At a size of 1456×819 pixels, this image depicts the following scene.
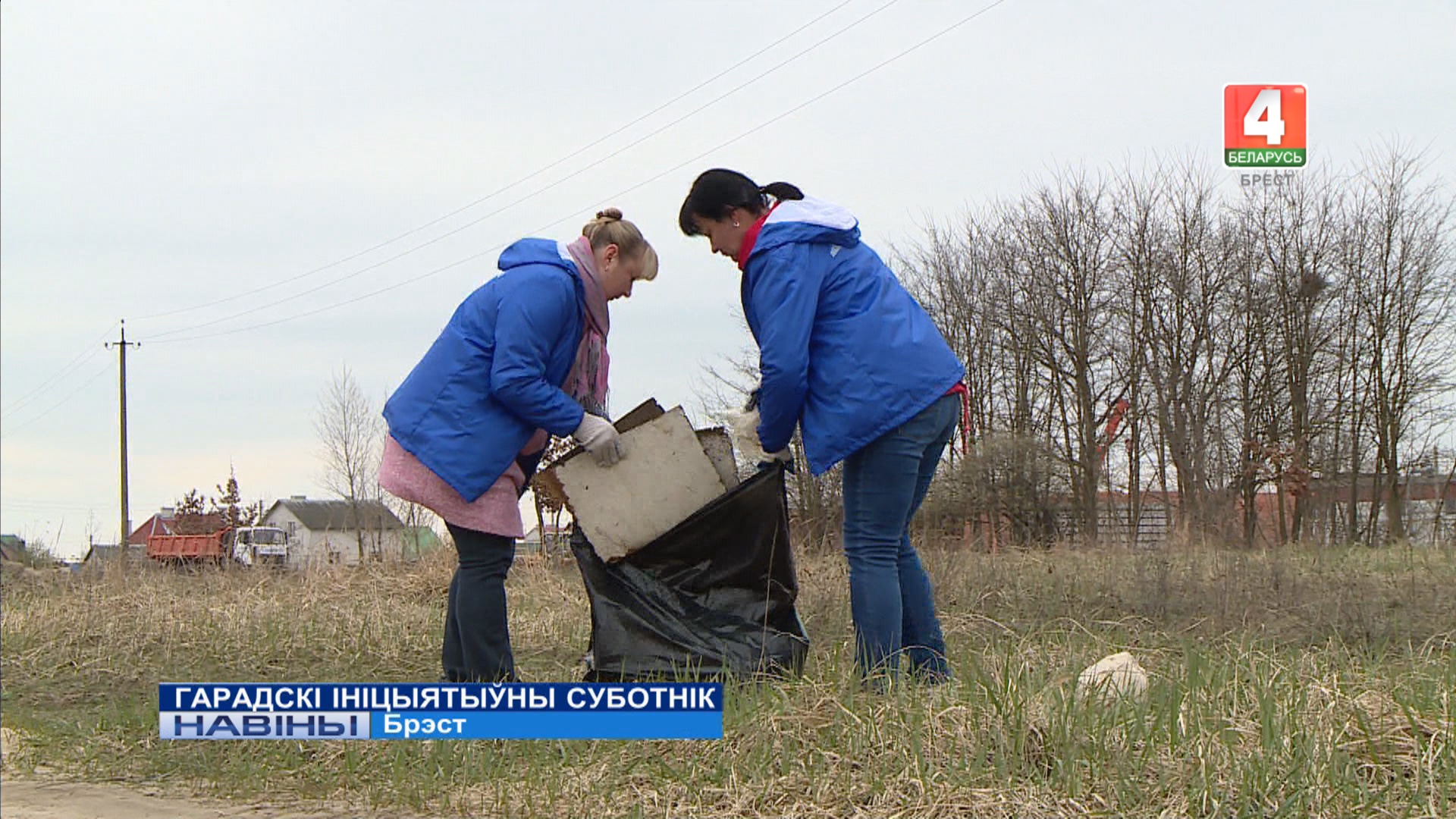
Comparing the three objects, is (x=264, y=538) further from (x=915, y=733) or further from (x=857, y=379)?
(x=915, y=733)

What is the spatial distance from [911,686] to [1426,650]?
2.28 m

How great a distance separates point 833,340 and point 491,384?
1.14m

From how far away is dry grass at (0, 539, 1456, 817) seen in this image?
9.65 feet

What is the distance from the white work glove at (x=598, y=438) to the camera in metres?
4.44

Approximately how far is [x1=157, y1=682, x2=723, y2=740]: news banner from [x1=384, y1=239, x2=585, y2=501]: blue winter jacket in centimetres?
70

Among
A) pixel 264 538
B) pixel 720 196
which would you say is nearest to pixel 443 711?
pixel 720 196

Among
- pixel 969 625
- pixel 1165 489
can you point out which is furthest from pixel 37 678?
pixel 1165 489

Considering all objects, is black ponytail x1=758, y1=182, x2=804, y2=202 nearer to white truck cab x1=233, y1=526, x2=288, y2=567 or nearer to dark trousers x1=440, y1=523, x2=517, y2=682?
dark trousers x1=440, y1=523, x2=517, y2=682

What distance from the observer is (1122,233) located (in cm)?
2425

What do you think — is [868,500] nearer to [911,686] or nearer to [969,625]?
[911,686]

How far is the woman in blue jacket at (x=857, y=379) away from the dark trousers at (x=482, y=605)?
3.42ft

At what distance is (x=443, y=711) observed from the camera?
3977 millimetres

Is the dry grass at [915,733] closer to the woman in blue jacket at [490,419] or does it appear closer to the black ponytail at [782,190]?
the woman in blue jacket at [490,419]

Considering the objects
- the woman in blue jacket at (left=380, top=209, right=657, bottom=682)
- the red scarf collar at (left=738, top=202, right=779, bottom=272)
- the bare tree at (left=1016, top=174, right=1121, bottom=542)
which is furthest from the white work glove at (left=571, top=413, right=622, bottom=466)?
the bare tree at (left=1016, top=174, right=1121, bottom=542)
